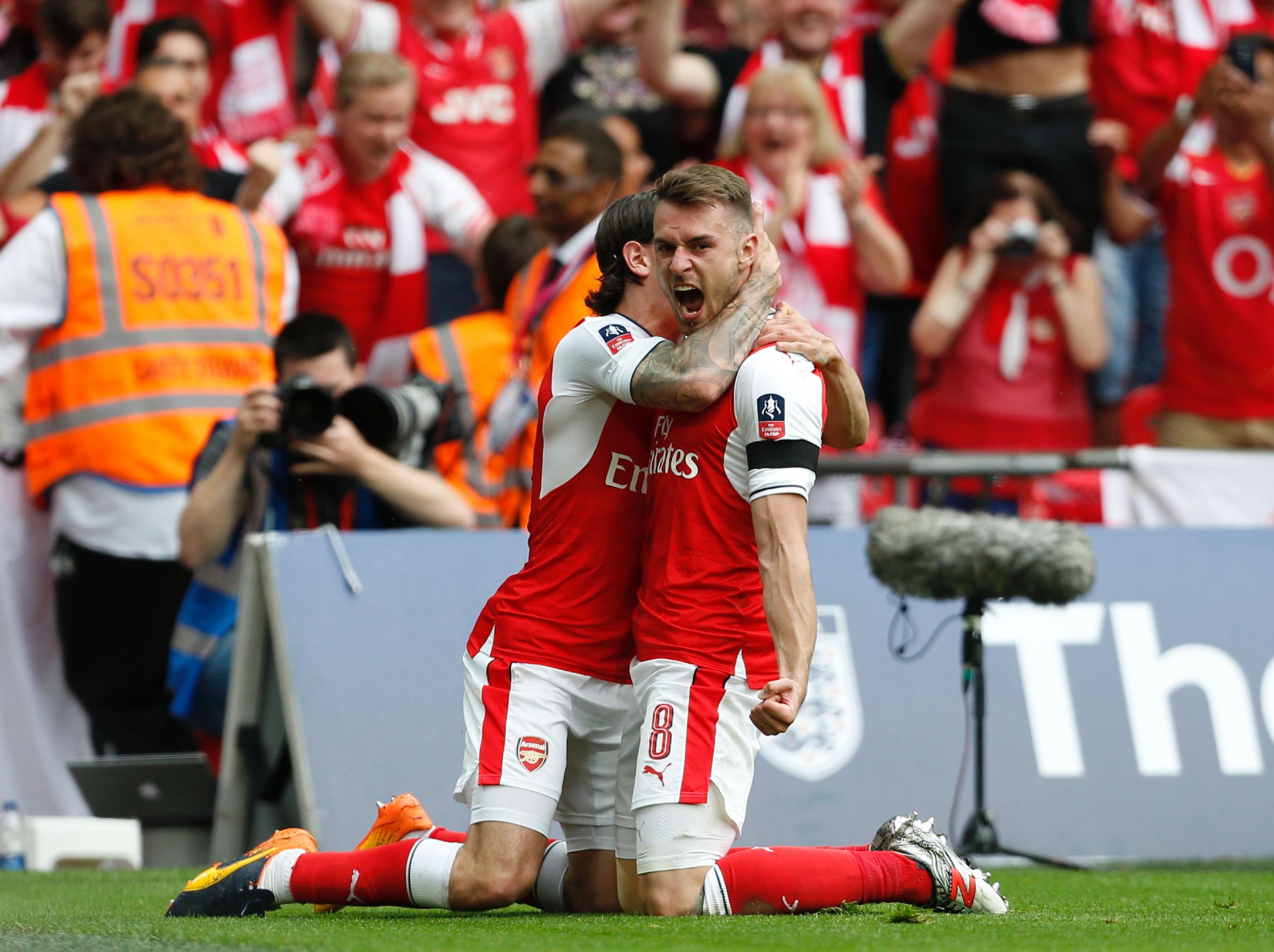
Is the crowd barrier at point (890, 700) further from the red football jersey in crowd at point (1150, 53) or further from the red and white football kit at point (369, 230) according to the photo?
the red football jersey in crowd at point (1150, 53)

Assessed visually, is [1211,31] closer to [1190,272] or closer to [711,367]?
[1190,272]

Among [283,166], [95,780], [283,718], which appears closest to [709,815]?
[283,718]

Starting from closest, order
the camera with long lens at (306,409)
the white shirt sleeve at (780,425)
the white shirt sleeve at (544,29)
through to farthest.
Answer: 1. the white shirt sleeve at (780,425)
2. the camera with long lens at (306,409)
3. the white shirt sleeve at (544,29)

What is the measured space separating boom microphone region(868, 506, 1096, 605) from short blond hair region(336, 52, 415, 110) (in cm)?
321

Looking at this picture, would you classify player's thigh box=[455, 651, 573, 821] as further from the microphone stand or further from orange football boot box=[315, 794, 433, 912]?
the microphone stand

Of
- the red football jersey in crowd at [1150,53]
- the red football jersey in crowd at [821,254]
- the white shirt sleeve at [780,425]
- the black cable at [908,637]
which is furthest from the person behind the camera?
the red football jersey in crowd at [1150,53]

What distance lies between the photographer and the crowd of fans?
25.2 feet

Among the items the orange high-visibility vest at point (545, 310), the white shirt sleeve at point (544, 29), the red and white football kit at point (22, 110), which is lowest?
the orange high-visibility vest at point (545, 310)

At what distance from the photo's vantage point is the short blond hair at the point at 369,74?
7844 millimetres

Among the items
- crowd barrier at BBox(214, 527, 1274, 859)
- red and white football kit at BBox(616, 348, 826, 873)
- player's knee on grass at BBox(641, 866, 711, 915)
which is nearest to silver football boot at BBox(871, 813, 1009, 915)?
→ red and white football kit at BBox(616, 348, 826, 873)

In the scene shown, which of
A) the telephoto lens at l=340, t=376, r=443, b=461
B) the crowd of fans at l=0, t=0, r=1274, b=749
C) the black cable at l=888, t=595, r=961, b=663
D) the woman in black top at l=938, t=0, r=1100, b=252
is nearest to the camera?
the telephoto lens at l=340, t=376, r=443, b=461

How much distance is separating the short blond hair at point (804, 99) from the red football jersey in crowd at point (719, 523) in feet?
13.8

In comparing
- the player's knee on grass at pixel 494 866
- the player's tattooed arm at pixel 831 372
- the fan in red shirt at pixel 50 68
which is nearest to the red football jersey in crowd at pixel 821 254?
the fan in red shirt at pixel 50 68

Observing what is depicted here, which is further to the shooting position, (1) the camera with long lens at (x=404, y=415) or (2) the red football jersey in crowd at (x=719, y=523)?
(1) the camera with long lens at (x=404, y=415)
